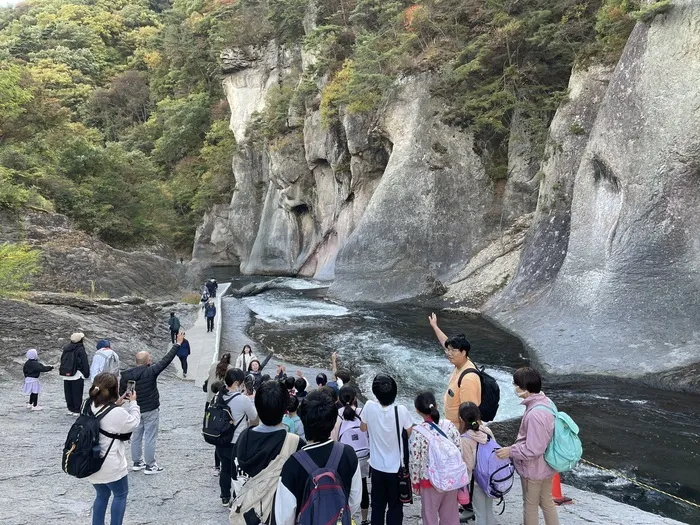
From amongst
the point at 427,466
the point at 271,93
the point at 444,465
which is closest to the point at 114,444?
the point at 427,466

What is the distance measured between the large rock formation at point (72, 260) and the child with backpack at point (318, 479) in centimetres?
1678

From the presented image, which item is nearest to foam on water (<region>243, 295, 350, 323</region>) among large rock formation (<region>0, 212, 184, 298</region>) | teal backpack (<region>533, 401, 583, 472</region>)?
large rock formation (<region>0, 212, 184, 298</region>)

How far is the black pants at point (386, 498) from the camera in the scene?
475 centimetres

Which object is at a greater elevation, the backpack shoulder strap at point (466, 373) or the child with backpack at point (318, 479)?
the backpack shoulder strap at point (466, 373)

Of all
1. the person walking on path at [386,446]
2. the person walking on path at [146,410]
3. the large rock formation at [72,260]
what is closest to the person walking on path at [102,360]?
the person walking on path at [146,410]

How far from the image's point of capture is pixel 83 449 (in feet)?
14.2

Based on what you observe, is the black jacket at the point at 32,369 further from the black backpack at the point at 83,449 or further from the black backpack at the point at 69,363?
the black backpack at the point at 83,449

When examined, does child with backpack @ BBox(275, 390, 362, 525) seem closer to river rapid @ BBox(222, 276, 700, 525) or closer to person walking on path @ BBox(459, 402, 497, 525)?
person walking on path @ BBox(459, 402, 497, 525)

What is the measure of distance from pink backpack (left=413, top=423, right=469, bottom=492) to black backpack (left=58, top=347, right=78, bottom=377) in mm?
6939

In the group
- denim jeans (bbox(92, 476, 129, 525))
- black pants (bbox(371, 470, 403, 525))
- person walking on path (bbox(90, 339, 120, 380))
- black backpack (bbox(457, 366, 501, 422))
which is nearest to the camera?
denim jeans (bbox(92, 476, 129, 525))

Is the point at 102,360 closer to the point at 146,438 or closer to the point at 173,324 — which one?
the point at 146,438

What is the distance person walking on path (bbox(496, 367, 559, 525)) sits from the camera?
15.3 ft

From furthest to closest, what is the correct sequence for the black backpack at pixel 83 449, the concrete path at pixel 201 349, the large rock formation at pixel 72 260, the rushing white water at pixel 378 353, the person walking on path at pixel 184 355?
the large rock formation at pixel 72 260 → the concrete path at pixel 201 349 → the person walking on path at pixel 184 355 → the rushing white water at pixel 378 353 → the black backpack at pixel 83 449

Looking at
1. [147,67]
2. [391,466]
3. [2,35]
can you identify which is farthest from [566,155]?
[2,35]
